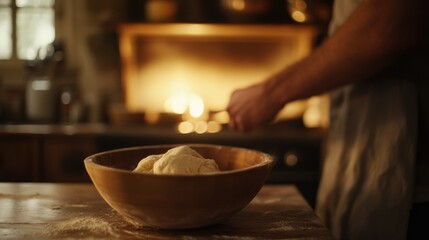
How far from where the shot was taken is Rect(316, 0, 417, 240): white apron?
3.13 feet

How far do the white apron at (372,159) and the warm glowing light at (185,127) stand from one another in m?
1.13

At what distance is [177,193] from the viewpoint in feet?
1.94

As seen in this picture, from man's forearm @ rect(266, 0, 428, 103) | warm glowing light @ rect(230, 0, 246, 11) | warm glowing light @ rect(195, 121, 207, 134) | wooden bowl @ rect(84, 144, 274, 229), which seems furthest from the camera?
warm glowing light @ rect(230, 0, 246, 11)

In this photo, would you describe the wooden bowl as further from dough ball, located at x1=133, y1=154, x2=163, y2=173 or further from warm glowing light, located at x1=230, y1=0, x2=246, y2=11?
warm glowing light, located at x1=230, y1=0, x2=246, y2=11

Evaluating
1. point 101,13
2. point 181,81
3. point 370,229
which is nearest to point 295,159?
point 181,81

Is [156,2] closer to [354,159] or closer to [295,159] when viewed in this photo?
[295,159]

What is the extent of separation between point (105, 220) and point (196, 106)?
192 cm

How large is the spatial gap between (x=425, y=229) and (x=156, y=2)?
6.04 ft

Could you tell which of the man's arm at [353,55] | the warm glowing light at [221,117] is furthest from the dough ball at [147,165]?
the warm glowing light at [221,117]

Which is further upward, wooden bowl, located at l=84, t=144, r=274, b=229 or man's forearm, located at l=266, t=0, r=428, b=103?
man's forearm, located at l=266, t=0, r=428, b=103

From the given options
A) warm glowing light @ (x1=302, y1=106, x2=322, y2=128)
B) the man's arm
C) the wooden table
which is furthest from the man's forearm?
warm glowing light @ (x1=302, y1=106, x2=322, y2=128)

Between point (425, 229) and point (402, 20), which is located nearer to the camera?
point (402, 20)

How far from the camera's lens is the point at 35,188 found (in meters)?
0.94

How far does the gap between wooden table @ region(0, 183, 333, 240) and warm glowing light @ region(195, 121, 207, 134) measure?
49.8 inches
